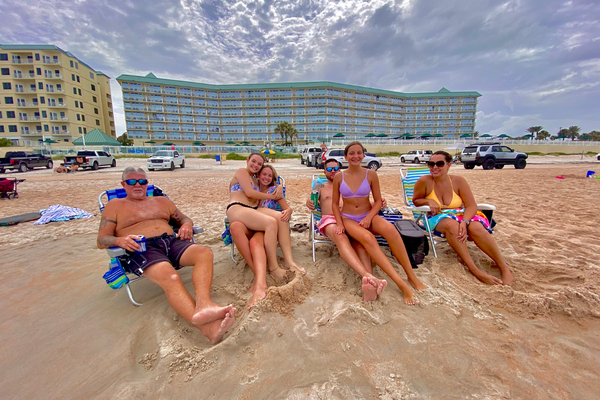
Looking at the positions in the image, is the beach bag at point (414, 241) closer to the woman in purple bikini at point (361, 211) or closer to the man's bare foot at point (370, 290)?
the woman in purple bikini at point (361, 211)

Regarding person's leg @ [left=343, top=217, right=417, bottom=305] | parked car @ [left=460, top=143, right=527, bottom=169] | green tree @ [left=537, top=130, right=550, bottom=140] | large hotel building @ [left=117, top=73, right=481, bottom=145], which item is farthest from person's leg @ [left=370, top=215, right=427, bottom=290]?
green tree @ [left=537, top=130, right=550, bottom=140]

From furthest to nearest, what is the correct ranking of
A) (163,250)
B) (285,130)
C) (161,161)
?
(285,130) < (161,161) < (163,250)

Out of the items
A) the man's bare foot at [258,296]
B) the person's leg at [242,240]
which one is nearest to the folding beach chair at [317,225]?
the person's leg at [242,240]

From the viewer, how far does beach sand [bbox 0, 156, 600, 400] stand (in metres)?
1.46

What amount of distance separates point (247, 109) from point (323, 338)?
7188 centimetres

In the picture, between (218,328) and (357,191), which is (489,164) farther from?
(218,328)

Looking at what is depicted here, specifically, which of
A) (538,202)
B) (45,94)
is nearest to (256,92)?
(45,94)

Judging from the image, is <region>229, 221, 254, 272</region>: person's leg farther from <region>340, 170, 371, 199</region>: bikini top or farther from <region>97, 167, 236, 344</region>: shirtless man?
<region>340, 170, 371, 199</region>: bikini top

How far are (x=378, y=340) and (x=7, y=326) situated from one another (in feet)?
9.49

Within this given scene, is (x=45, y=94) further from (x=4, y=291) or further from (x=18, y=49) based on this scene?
(x=4, y=291)

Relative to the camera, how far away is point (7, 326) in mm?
2070

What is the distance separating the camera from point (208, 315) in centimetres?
180

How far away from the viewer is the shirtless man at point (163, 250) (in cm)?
182

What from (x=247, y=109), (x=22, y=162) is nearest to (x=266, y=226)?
(x=22, y=162)
